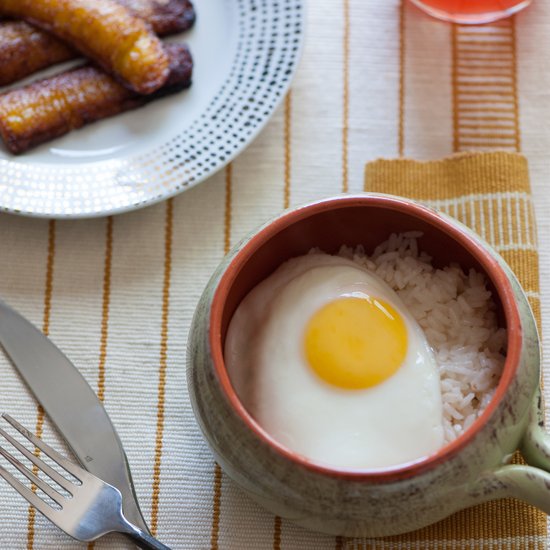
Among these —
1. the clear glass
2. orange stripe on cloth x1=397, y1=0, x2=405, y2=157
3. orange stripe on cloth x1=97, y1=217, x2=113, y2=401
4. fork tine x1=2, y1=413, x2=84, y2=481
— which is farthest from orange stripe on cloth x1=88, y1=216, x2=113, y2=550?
the clear glass

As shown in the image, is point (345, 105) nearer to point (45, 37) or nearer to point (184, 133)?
point (184, 133)

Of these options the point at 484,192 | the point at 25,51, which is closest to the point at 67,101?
the point at 25,51

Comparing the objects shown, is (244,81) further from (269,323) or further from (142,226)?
(269,323)

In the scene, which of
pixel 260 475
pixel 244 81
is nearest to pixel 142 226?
pixel 244 81

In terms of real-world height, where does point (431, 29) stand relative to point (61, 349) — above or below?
above

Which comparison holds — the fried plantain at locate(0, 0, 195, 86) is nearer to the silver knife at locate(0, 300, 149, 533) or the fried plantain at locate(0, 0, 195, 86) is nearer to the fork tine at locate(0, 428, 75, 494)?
the silver knife at locate(0, 300, 149, 533)

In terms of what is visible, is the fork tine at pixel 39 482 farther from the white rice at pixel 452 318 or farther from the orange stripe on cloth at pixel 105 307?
the white rice at pixel 452 318

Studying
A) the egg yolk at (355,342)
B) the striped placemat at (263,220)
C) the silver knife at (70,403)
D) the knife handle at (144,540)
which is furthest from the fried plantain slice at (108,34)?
the knife handle at (144,540)
